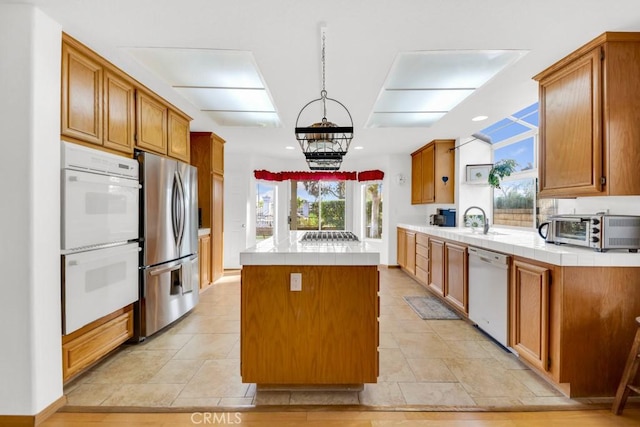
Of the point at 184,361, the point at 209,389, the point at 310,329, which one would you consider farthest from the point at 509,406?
the point at 184,361

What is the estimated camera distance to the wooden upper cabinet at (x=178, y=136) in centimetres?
324

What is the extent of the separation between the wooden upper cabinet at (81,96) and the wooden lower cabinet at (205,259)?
2.17 meters

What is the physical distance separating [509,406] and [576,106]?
6.81 ft

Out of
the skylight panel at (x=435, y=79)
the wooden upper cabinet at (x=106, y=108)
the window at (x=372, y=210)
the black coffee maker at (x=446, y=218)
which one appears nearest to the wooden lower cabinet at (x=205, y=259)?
the wooden upper cabinet at (x=106, y=108)

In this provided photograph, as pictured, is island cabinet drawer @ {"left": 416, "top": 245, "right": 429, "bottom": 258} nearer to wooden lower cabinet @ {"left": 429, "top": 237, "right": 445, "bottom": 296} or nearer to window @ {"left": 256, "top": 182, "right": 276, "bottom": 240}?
wooden lower cabinet @ {"left": 429, "top": 237, "right": 445, "bottom": 296}

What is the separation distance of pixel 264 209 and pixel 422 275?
132 inches

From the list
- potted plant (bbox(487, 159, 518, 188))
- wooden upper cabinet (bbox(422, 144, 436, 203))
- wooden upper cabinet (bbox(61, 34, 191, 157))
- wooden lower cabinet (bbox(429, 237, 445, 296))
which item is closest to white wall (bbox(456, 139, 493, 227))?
wooden upper cabinet (bbox(422, 144, 436, 203))

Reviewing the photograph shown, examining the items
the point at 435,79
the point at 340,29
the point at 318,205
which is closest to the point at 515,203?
the point at 435,79

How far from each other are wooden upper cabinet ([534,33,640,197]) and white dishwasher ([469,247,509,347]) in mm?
759

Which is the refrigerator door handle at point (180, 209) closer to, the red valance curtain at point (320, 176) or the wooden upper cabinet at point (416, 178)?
the red valance curtain at point (320, 176)

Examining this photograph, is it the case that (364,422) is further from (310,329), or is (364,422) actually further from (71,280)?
(71,280)

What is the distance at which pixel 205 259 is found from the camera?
4.36 meters

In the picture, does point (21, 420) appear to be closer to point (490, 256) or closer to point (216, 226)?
point (216, 226)

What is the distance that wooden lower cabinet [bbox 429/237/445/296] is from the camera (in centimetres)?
378
